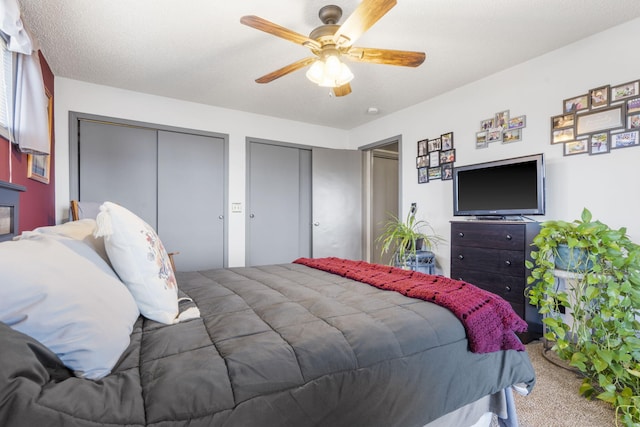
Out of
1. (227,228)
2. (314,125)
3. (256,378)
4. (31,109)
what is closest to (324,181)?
(314,125)

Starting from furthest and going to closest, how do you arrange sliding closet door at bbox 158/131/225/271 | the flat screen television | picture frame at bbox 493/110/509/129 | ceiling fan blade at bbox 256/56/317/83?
sliding closet door at bbox 158/131/225/271, picture frame at bbox 493/110/509/129, the flat screen television, ceiling fan blade at bbox 256/56/317/83

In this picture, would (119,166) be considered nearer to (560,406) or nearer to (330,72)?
(330,72)

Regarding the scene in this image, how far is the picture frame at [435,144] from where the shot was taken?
340 centimetres

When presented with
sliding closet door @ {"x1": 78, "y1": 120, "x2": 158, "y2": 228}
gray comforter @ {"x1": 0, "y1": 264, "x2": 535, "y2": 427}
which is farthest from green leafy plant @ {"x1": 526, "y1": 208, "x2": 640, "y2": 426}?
sliding closet door @ {"x1": 78, "y1": 120, "x2": 158, "y2": 228}

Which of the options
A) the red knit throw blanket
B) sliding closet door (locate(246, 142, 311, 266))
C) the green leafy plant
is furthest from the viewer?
sliding closet door (locate(246, 142, 311, 266))

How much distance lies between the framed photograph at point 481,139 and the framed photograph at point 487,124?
0.04 meters

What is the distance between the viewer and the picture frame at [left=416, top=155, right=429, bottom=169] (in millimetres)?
3543

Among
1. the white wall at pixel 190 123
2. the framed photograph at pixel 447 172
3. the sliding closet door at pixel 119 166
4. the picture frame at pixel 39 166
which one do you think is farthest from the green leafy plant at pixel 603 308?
the sliding closet door at pixel 119 166

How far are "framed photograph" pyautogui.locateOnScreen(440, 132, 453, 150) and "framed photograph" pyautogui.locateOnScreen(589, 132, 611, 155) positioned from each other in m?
1.18

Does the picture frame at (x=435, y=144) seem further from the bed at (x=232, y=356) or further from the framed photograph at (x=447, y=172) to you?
the bed at (x=232, y=356)

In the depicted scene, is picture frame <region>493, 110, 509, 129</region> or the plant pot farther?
picture frame <region>493, 110, 509, 129</region>

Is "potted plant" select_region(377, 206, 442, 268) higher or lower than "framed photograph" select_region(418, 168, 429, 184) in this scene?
lower

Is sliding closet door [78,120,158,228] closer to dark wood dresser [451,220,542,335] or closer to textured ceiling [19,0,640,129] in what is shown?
textured ceiling [19,0,640,129]

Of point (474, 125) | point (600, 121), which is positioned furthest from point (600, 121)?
point (474, 125)
